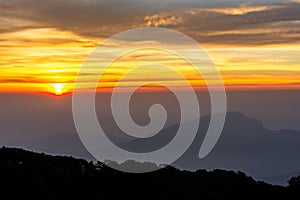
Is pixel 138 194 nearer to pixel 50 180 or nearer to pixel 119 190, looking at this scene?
pixel 119 190

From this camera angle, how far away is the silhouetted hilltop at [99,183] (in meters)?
35.9

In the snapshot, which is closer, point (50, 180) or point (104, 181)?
point (50, 180)

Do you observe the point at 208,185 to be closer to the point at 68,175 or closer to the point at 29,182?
the point at 68,175

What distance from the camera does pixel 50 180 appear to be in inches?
1517

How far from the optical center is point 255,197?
150 feet

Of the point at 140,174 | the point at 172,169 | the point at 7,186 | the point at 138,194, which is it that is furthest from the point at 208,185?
the point at 7,186

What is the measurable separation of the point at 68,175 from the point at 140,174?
8076 mm

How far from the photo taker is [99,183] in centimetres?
4162

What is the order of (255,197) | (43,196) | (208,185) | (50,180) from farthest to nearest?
(208,185)
(255,197)
(50,180)
(43,196)

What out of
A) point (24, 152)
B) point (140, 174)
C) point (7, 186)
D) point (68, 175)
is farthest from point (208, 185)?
point (7, 186)

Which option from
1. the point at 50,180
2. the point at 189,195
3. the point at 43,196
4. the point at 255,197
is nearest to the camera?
the point at 43,196

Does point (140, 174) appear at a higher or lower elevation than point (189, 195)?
higher

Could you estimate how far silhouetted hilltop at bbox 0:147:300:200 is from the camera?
35875 mm

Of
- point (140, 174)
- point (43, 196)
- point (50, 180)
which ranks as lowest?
point (43, 196)
